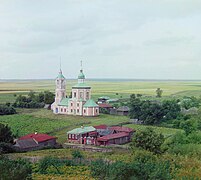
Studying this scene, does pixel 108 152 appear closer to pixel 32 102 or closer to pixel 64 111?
pixel 64 111

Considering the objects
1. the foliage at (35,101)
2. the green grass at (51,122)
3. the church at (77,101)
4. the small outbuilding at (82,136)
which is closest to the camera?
the small outbuilding at (82,136)

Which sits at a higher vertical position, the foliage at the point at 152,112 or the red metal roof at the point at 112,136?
the foliage at the point at 152,112

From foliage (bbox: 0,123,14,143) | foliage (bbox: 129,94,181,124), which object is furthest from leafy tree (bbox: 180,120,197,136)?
foliage (bbox: 0,123,14,143)

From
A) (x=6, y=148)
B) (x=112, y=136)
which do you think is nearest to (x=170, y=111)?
(x=112, y=136)

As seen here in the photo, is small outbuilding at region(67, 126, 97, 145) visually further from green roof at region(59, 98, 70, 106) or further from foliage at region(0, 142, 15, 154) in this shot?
green roof at region(59, 98, 70, 106)

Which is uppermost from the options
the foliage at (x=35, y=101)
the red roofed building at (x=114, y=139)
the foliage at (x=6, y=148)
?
the foliage at (x=35, y=101)

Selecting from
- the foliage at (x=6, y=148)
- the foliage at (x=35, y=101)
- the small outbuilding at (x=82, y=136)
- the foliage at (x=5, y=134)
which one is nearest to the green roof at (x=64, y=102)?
the foliage at (x=35, y=101)

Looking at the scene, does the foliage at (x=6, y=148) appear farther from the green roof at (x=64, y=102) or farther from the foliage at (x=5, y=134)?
the green roof at (x=64, y=102)
